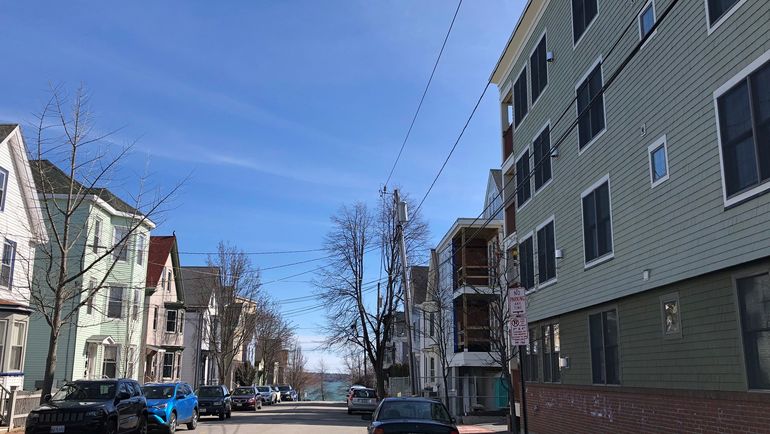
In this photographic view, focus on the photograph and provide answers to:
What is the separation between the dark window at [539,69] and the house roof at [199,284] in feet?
123

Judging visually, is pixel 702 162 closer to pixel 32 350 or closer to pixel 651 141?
pixel 651 141

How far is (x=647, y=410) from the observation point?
13211 mm

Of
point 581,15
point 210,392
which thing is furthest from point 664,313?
point 210,392

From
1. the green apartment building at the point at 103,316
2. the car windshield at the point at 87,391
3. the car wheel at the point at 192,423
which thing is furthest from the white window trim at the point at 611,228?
the green apartment building at the point at 103,316

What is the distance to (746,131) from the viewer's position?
1007 cm

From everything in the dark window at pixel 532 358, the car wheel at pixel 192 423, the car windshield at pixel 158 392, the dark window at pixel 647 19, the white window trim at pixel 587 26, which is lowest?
the car wheel at pixel 192 423

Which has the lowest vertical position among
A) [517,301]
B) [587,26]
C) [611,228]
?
[517,301]

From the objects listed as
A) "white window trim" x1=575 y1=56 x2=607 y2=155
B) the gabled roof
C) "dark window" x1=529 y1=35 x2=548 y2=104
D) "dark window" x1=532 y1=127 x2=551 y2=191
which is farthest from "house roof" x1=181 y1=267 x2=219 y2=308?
"white window trim" x1=575 y1=56 x2=607 y2=155

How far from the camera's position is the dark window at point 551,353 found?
760 inches

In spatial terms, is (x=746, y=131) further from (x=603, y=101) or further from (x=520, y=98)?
(x=520, y=98)

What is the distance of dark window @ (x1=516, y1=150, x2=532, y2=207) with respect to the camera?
22.5m

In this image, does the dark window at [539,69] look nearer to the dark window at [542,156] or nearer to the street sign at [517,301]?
the dark window at [542,156]

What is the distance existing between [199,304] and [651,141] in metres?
49.9

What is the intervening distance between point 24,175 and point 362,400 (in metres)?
22.6
